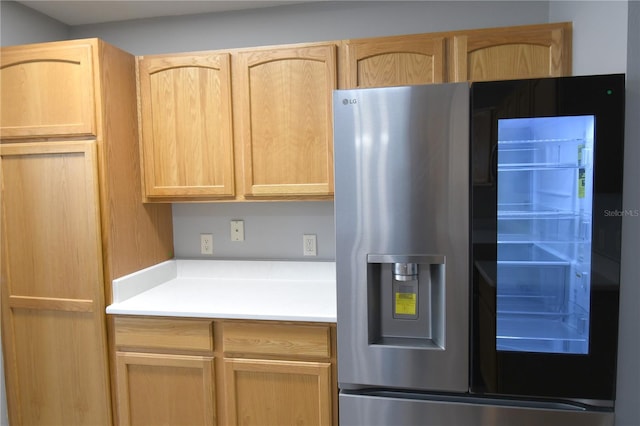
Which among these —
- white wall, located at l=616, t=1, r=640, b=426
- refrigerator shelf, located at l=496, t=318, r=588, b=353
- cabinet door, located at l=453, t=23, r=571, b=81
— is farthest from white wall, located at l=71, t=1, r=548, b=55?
refrigerator shelf, located at l=496, t=318, r=588, b=353

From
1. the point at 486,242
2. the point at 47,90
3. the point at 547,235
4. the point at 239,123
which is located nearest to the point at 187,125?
the point at 239,123

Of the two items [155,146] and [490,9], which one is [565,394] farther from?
[155,146]

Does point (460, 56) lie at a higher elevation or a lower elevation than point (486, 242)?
higher

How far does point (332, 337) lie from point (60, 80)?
1.65m

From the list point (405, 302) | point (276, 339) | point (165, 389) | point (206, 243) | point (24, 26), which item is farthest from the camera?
point (206, 243)

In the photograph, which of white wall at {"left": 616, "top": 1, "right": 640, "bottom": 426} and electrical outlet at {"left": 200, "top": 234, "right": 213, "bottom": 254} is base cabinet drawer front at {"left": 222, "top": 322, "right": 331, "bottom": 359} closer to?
electrical outlet at {"left": 200, "top": 234, "right": 213, "bottom": 254}

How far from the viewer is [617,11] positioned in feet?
4.12

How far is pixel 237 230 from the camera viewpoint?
7.25ft

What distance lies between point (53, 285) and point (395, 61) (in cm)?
187

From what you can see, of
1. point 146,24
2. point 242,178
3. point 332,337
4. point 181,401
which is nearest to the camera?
point 332,337

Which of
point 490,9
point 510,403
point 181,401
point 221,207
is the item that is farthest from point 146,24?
point 510,403

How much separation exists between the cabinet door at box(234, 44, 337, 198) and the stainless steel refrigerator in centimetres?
50

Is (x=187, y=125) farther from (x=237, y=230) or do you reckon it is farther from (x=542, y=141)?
(x=542, y=141)

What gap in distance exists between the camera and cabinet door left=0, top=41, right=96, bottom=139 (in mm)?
1684
